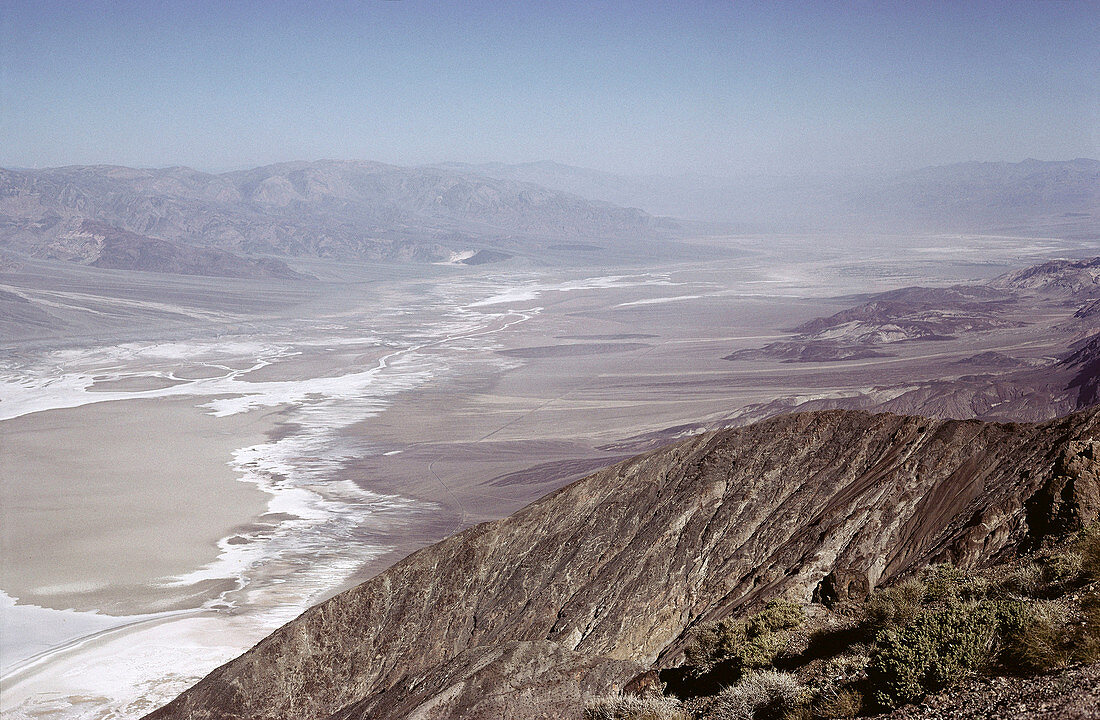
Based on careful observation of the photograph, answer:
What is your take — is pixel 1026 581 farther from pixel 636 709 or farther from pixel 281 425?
pixel 281 425

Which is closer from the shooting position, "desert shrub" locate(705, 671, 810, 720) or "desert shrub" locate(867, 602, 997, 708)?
"desert shrub" locate(867, 602, 997, 708)

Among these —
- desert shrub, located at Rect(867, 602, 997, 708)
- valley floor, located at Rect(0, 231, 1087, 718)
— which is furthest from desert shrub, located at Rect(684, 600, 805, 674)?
valley floor, located at Rect(0, 231, 1087, 718)

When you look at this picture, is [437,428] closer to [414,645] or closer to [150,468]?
[150,468]

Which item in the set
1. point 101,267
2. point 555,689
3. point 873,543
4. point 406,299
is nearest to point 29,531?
point 555,689

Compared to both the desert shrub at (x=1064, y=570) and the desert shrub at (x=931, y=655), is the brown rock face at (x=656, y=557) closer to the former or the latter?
the desert shrub at (x=1064, y=570)

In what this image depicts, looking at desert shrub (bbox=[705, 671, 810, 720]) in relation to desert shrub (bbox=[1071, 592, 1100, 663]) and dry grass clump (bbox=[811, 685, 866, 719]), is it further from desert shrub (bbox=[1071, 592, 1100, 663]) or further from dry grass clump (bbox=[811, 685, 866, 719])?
desert shrub (bbox=[1071, 592, 1100, 663])

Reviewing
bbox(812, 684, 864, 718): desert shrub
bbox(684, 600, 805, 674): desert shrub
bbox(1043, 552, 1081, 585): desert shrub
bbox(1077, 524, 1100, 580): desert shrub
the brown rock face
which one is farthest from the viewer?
the brown rock face

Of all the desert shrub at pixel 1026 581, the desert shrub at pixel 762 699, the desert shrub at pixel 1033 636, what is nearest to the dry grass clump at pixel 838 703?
the desert shrub at pixel 762 699
